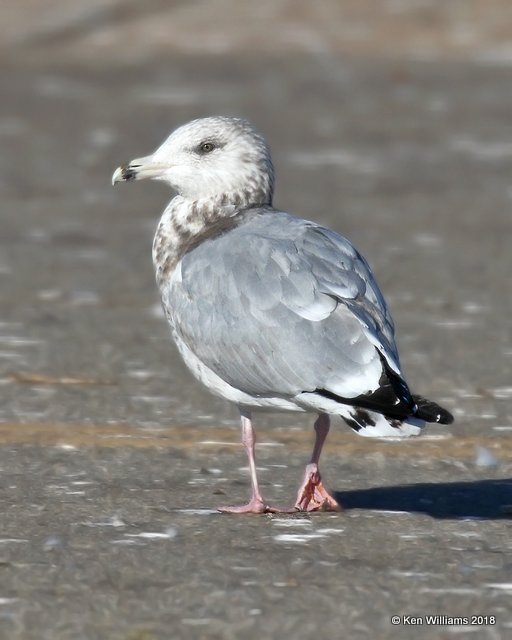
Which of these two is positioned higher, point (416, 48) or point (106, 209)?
point (416, 48)

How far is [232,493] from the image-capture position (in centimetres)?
646

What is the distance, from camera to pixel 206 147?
22.0ft

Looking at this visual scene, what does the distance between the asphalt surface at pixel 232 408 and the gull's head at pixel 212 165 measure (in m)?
1.12

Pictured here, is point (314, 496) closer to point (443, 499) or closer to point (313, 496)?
point (313, 496)

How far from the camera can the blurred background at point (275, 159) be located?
8742 millimetres

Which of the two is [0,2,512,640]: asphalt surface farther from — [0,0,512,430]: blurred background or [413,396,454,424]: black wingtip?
[413,396,454,424]: black wingtip

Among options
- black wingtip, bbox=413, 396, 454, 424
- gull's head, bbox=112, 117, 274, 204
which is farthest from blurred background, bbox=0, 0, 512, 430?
black wingtip, bbox=413, 396, 454, 424

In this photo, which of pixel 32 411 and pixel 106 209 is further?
pixel 106 209

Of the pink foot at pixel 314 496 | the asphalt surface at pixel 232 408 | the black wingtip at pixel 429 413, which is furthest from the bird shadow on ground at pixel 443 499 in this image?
the black wingtip at pixel 429 413

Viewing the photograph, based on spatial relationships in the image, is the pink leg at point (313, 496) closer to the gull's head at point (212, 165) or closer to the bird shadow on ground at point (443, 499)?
the bird shadow on ground at point (443, 499)

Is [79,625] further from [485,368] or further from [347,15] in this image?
[347,15]

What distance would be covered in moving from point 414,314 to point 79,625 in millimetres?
5592

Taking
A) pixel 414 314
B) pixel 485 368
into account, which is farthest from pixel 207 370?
pixel 414 314

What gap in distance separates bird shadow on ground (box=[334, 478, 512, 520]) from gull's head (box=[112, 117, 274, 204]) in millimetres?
1252
